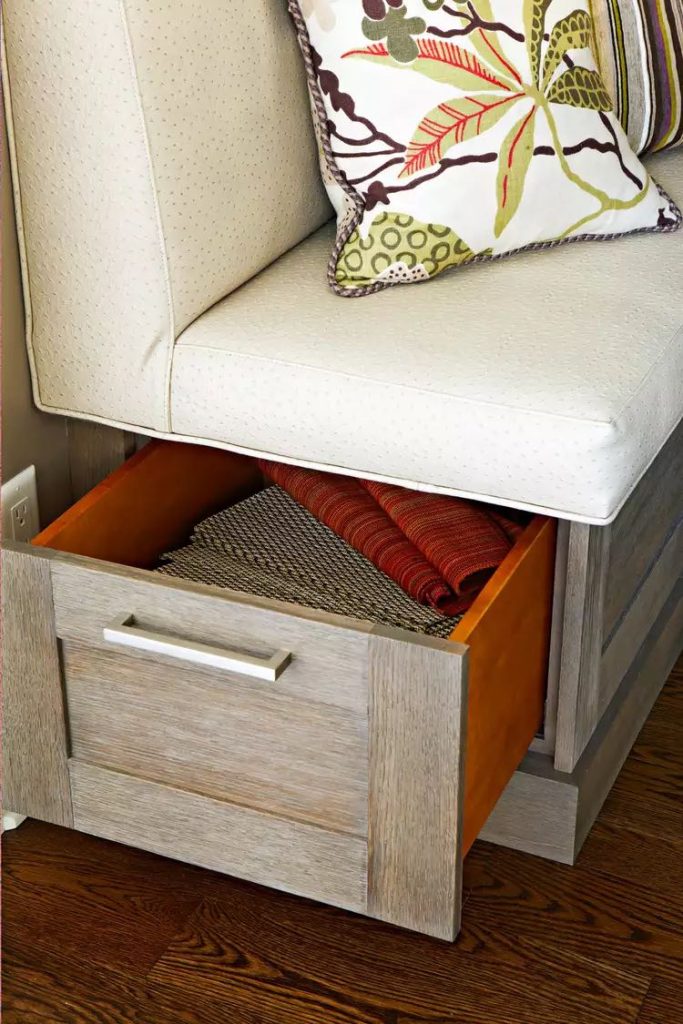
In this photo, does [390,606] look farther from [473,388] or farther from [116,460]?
[116,460]

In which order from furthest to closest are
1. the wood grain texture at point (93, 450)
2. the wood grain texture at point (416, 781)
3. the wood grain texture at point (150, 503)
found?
1. the wood grain texture at point (93, 450)
2. the wood grain texture at point (150, 503)
3. the wood grain texture at point (416, 781)

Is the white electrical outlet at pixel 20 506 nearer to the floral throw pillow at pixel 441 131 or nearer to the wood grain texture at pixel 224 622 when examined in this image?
the wood grain texture at pixel 224 622

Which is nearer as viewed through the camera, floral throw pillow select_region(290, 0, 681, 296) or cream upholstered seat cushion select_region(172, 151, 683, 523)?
cream upholstered seat cushion select_region(172, 151, 683, 523)

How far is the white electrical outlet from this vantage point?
4.33 ft

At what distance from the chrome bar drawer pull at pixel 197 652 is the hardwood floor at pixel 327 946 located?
0.93ft

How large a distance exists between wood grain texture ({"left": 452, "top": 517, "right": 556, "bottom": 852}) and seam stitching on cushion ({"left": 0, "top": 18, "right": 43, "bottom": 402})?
0.52 m

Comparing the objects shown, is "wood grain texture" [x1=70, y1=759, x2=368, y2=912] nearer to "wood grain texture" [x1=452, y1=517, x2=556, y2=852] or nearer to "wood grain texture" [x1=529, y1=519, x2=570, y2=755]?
"wood grain texture" [x1=452, y1=517, x2=556, y2=852]

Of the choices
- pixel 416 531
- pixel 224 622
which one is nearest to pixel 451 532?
pixel 416 531

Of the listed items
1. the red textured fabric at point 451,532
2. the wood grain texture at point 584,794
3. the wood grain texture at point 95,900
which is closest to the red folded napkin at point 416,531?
the red textured fabric at point 451,532

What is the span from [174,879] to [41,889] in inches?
4.9

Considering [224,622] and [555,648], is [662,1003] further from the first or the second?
[224,622]

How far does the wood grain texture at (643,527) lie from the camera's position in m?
1.25

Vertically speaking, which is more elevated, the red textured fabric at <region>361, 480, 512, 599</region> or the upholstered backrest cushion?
the upholstered backrest cushion

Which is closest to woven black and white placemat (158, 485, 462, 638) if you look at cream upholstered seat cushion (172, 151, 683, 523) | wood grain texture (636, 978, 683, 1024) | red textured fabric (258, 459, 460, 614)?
red textured fabric (258, 459, 460, 614)
